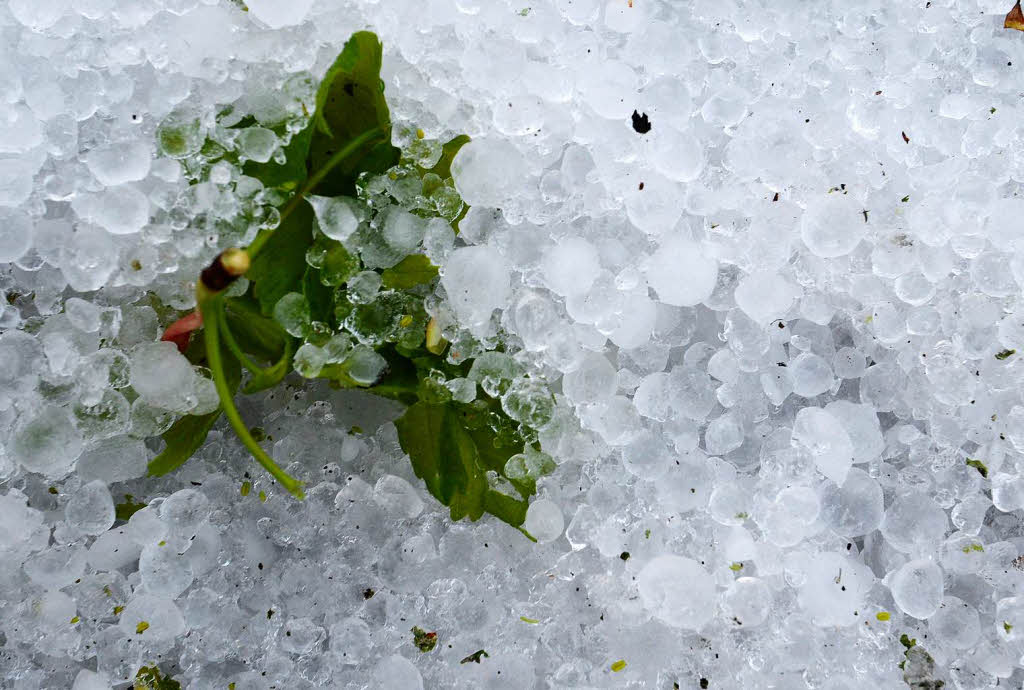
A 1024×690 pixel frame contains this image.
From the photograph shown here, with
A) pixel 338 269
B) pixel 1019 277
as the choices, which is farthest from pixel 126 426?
pixel 1019 277

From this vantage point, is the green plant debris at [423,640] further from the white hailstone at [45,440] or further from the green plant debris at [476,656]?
the white hailstone at [45,440]

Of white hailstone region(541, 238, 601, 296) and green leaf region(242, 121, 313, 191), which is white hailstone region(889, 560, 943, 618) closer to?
white hailstone region(541, 238, 601, 296)

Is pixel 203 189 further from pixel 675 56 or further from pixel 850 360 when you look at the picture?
pixel 850 360

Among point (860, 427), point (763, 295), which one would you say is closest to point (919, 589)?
point (860, 427)

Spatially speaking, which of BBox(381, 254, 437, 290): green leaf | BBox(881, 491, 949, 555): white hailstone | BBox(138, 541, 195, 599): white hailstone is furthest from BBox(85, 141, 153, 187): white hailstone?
BBox(881, 491, 949, 555): white hailstone

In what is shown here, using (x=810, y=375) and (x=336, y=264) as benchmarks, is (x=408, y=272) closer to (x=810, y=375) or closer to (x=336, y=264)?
(x=336, y=264)

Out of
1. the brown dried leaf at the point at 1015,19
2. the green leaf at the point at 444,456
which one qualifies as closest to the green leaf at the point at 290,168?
the green leaf at the point at 444,456
